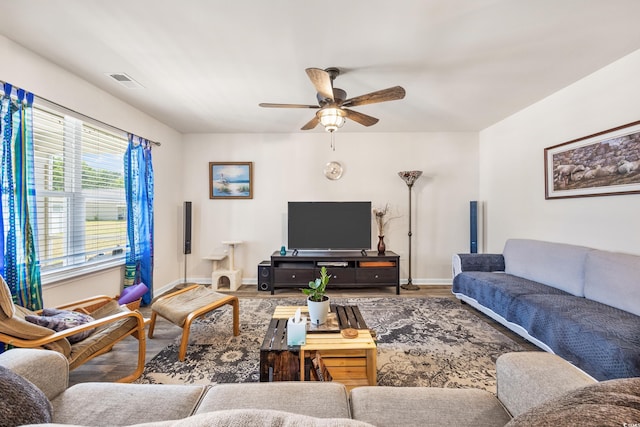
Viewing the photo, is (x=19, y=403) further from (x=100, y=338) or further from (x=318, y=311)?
(x=318, y=311)

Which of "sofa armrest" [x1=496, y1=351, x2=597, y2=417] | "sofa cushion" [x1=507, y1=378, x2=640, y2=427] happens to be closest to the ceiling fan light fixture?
"sofa armrest" [x1=496, y1=351, x2=597, y2=417]

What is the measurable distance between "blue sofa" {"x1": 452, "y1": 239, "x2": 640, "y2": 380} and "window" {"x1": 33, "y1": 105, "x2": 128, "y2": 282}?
13.6 ft

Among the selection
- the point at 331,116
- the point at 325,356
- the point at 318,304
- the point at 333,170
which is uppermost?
the point at 331,116

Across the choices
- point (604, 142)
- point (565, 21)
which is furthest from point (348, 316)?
point (604, 142)

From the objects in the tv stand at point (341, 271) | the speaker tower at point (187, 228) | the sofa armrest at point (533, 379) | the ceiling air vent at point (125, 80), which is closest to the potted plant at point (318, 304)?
the sofa armrest at point (533, 379)

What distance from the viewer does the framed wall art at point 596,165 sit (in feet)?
7.82

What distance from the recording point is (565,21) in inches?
74.5

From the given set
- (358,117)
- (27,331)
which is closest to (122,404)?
(27,331)

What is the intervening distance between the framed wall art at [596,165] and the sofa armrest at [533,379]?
2.33 meters

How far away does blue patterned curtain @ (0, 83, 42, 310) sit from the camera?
6.64 ft

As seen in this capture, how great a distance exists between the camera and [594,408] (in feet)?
1.77

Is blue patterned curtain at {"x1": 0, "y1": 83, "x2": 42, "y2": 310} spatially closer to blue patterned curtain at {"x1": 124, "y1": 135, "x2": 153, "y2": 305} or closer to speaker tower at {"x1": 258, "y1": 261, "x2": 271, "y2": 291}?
blue patterned curtain at {"x1": 124, "y1": 135, "x2": 153, "y2": 305}

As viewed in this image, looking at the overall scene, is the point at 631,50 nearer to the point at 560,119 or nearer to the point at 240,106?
the point at 560,119

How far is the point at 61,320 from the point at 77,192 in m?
1.50
